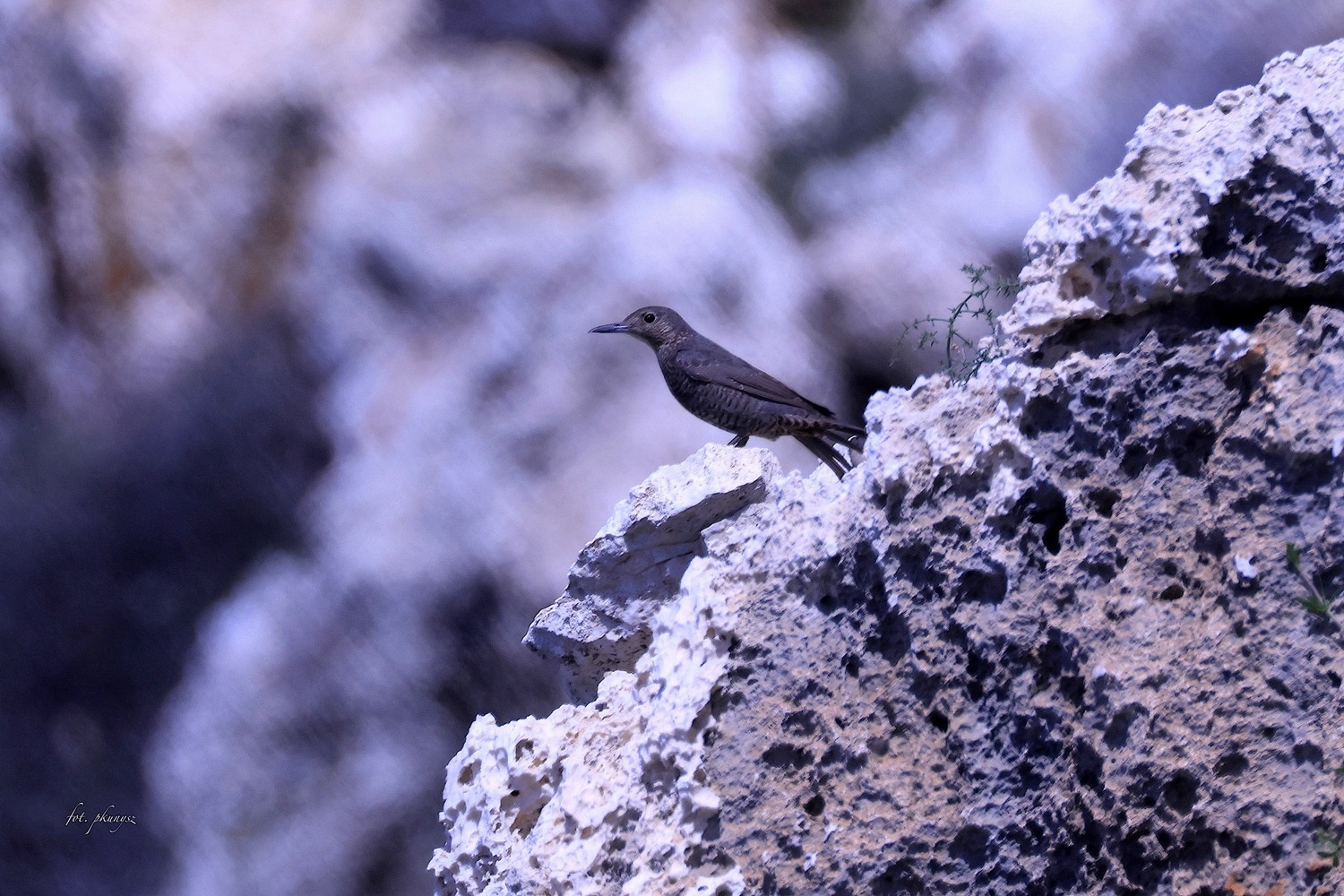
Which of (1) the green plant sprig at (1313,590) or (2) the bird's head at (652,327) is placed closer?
(1) the green plant sprig at (1313,590)

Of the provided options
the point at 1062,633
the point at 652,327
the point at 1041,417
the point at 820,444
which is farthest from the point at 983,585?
the point at 652,327

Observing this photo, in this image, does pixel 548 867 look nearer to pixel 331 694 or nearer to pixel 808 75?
→ pixel 331 694

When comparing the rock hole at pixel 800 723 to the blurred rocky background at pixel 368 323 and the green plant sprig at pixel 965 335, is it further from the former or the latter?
the blurred rocky background at pixel 368 323

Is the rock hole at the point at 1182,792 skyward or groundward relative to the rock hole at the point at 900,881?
groundward

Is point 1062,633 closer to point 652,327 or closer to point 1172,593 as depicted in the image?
point 1172,593

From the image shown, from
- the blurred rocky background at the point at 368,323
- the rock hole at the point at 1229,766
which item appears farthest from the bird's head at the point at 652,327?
the rock hole at the point at 1229,766

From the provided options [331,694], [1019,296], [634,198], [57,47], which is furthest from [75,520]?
[1019,296]
